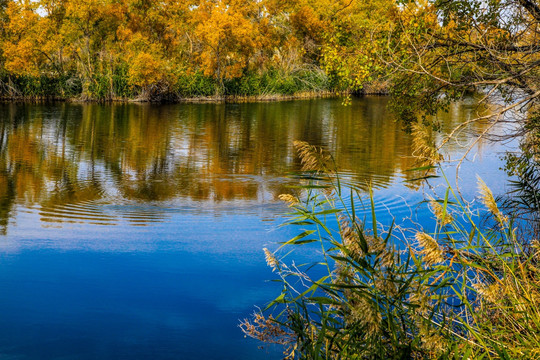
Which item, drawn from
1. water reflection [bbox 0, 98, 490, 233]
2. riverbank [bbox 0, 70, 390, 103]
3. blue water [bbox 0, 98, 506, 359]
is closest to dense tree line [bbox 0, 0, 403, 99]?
riverbank [bbox 0, 70, 390, 103]

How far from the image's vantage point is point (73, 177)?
15.2 metres

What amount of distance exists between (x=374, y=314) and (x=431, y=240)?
582mm

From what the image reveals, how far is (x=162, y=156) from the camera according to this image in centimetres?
1948

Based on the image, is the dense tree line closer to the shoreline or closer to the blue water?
the shoreline

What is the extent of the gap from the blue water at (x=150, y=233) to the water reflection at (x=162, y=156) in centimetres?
7

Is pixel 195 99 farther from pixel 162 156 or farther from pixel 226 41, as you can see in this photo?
pixel 162 156

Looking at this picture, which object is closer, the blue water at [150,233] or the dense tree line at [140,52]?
the blue water at [150,233]

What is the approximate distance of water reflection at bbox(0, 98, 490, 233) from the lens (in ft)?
42.3

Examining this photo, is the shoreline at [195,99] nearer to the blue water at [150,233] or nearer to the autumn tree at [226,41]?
the autumn tree at [226,41]

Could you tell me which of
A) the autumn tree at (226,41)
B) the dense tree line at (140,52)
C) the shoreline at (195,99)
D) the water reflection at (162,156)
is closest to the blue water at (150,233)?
the water reflection at (162,156)

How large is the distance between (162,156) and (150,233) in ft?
30.1

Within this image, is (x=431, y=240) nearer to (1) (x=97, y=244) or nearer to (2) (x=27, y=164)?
(1) (x=97, y=244)

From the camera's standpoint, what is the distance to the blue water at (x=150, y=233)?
710 cm

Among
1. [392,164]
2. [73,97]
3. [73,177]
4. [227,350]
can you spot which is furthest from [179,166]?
[73,97]
